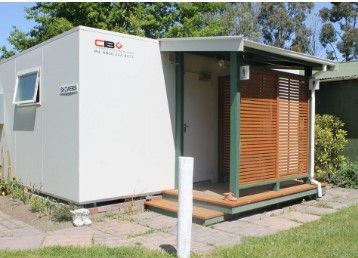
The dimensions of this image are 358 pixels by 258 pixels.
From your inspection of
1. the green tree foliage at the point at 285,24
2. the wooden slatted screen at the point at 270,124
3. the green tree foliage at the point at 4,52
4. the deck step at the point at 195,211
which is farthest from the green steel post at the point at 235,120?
the green tree foliage at the point at 285,24

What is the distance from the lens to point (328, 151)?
10602 millimetres

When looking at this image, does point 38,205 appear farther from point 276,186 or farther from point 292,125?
point 292,125

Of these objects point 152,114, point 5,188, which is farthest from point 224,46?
point 5,188

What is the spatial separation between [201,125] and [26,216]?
3.58 metres

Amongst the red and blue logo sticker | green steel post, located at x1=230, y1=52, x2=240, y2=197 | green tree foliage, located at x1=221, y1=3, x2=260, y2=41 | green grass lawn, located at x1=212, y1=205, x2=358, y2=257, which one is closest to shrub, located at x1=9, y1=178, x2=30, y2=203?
the red and blue logo sticker

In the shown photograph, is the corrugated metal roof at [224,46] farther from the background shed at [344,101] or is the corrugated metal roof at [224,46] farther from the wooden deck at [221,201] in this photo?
the background shed at [344,101]

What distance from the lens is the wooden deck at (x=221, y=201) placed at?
6566 millimetres

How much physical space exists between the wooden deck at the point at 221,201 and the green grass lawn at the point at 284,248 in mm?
891

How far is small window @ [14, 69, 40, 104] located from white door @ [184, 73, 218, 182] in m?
2.70

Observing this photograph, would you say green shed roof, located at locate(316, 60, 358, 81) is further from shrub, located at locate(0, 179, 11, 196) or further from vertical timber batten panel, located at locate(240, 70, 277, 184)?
shrub, located at locate(0, 179, 11, 196)

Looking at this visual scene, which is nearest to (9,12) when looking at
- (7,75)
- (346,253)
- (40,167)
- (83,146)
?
(7,75)

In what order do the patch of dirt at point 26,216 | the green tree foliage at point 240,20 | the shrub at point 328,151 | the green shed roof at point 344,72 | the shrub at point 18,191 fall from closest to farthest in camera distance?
the patch of dirt at point 26,216, the shrub at point 18,191, the shrub at point 328,151, the green shed roof at point 344,72, the green tree foliage at point 240,20

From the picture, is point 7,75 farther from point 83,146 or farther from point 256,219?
point 256,219

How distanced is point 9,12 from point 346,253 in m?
12.7
